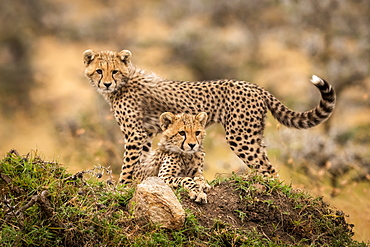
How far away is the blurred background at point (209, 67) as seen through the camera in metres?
7.90

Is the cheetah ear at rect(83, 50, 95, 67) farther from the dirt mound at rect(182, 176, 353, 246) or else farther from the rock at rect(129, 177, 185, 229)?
the rock at rect(129, 177, 185, 229)

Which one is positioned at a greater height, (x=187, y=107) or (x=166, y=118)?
(x=187, y=107)

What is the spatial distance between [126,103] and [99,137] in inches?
101

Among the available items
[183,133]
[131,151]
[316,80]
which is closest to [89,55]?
[131,151]

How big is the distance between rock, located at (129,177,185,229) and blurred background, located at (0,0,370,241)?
2107 mm

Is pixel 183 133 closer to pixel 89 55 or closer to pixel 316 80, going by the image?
pixel 316 80

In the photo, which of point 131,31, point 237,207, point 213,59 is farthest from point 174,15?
point 237,207

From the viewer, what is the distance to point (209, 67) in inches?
603

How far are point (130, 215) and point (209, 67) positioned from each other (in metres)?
11.6

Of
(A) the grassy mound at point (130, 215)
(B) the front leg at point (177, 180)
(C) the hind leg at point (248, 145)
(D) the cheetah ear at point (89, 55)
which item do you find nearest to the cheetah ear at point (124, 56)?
(D) the cheetah ear at point (89, 55)

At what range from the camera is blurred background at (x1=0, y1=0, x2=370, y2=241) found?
25.9 feet

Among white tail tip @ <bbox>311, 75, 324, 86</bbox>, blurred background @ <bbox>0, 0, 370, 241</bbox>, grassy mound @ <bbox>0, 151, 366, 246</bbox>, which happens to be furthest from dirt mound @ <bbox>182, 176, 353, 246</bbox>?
white tail tip @ <bbox>311, 75, 324, 86</bbox>

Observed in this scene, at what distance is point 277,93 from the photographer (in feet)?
46.8

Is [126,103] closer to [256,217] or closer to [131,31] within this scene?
[256,217]
